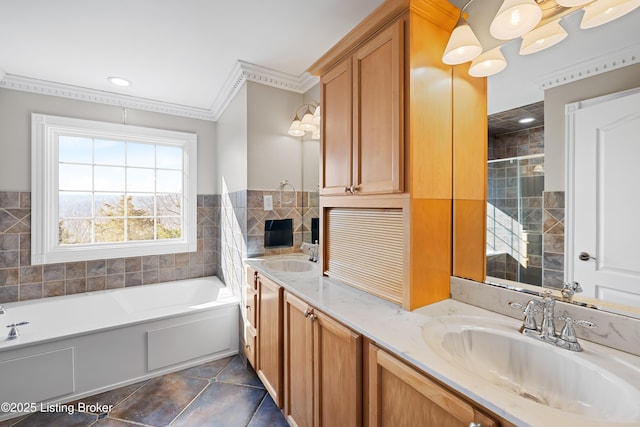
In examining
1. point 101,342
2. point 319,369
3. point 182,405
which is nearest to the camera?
point 319,369

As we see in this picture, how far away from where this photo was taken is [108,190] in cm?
297

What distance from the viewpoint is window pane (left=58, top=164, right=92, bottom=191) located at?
8.98 feet

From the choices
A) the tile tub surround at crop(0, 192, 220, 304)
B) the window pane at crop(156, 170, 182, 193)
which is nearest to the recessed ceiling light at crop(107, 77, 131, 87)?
the window pane at crop(156, 170, 182, 193)

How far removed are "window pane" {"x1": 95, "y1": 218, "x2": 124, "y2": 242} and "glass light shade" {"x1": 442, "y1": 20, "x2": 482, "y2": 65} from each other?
10.9ft

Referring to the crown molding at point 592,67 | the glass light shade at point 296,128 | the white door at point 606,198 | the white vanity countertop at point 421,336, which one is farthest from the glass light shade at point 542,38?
the glass light shade at point 296,128

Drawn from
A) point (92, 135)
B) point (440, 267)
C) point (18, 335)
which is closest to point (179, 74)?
point (92, 135)

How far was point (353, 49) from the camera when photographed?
145 cm

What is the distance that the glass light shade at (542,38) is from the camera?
1001mm

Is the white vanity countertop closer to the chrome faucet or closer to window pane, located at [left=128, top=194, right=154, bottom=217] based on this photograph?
the chrome faucet

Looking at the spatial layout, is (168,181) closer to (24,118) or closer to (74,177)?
(74,177)

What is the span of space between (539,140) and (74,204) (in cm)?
371

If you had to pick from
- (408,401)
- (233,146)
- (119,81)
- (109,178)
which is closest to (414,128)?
(408,401)

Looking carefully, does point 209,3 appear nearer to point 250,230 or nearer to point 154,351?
point 250,230

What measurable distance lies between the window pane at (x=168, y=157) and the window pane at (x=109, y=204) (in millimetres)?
538
